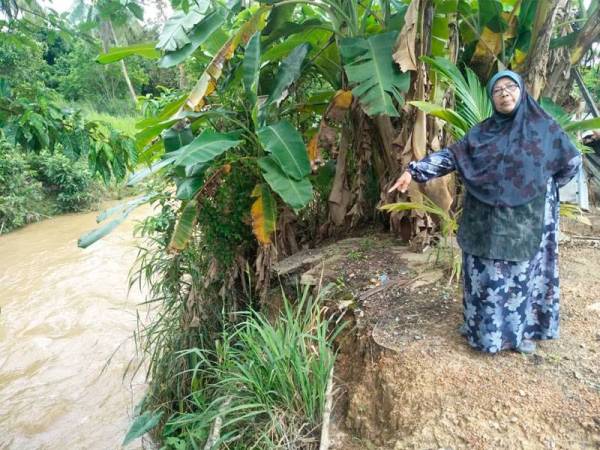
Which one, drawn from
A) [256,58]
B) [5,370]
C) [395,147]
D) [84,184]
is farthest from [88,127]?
[84,184]

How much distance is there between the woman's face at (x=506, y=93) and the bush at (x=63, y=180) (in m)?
12.1

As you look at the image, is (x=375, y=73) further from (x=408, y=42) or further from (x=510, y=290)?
(x=510, y=290)

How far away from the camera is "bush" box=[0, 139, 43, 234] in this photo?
10766 millimetres

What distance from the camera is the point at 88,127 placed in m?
2.45

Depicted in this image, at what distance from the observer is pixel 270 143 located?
323 centimetres

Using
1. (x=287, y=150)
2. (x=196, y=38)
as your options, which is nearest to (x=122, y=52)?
(x=196, y=38)

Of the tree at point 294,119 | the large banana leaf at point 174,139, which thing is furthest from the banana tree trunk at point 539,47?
the large banana leaf at point 174,139

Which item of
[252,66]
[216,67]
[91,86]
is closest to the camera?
[252,66]

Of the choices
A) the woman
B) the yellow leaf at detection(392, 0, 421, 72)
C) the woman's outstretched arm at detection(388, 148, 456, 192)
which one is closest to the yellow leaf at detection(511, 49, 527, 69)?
the yellow leaf at detection(392, 0, 421, 72)

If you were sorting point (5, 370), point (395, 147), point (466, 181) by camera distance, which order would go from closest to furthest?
1. point (466, 181)
2. point (395, 147)
3. point (5, 370)

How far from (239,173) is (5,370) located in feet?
14.1

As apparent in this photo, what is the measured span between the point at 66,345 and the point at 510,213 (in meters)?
5.88

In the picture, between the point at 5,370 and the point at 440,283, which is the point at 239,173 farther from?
the point at 5,370

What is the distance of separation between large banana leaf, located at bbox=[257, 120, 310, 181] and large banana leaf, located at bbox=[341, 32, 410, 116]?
0.53m
